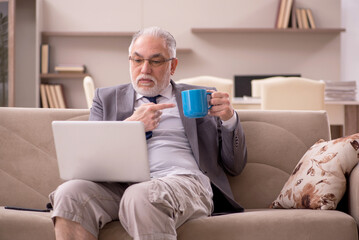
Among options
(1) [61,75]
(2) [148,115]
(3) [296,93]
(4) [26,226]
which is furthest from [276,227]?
(1) [61,75]

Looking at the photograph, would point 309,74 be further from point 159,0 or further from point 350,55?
point 159,0

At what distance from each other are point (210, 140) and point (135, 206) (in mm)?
578

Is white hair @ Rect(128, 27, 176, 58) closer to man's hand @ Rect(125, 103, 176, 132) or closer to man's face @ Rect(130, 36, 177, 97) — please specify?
man's face @ Rect(130, 36, 177, 97)

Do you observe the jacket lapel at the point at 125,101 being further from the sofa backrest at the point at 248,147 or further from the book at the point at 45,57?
the book at the point at 45,57

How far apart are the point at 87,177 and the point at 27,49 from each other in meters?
4.55

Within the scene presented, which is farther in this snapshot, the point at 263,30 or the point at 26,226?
the point at 263,30

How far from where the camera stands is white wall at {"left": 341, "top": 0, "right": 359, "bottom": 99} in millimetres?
6559

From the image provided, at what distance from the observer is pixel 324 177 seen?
6.49 feet

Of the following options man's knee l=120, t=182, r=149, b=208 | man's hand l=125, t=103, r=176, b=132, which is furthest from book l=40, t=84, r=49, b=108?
man's knee l=120, t=182, r=149, b=208

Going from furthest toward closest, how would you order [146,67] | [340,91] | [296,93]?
[340,91], [296,93], [146,67]

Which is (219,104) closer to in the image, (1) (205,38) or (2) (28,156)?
(2) (28,156)

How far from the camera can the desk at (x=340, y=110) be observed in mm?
4301

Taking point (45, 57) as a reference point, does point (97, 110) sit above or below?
below

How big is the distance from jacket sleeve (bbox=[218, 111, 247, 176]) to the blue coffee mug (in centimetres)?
25
